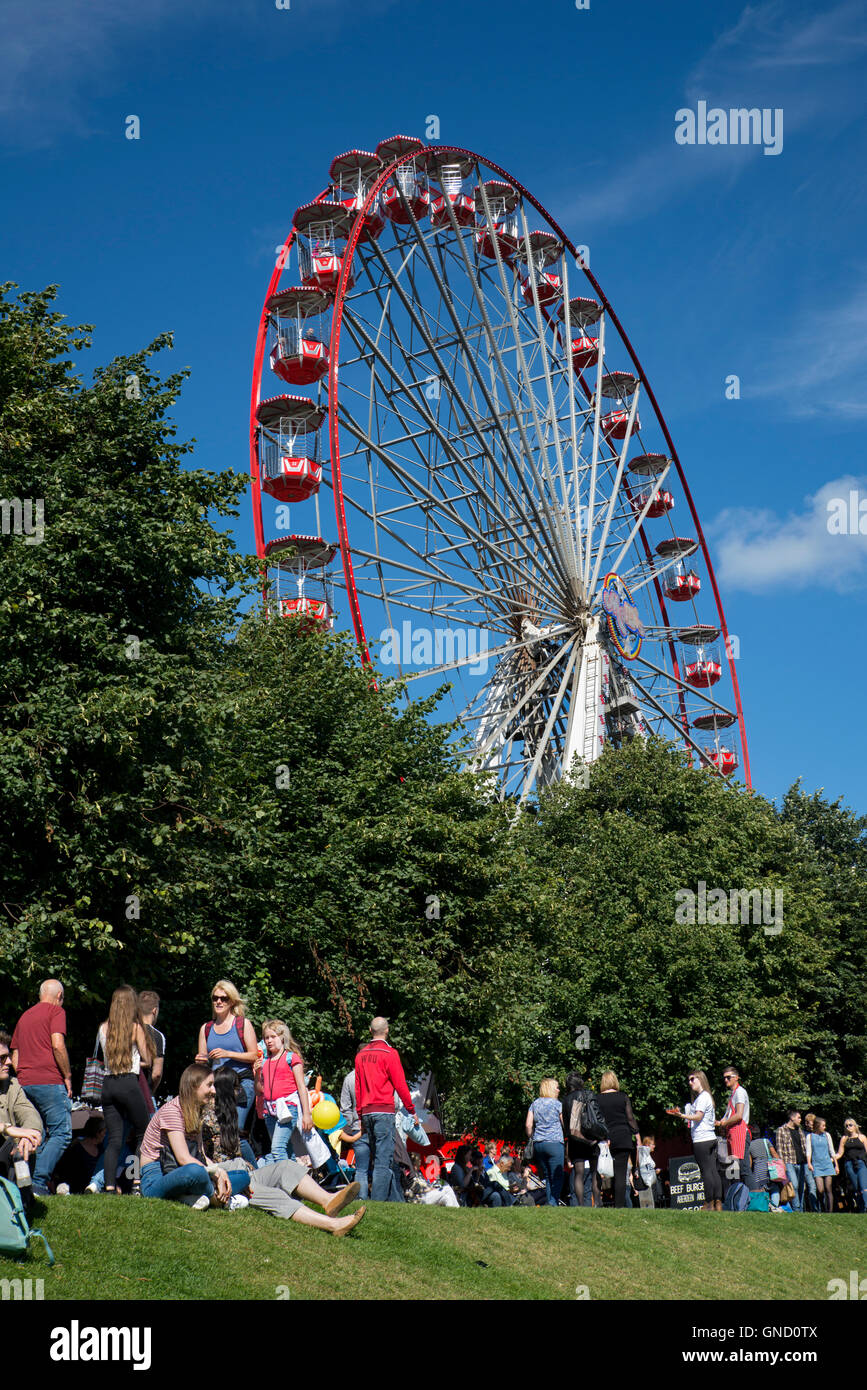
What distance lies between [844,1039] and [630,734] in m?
11.9

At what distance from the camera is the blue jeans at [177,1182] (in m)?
10.3

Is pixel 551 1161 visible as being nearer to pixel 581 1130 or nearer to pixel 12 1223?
pixel 581 1130

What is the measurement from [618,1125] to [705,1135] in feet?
4.28

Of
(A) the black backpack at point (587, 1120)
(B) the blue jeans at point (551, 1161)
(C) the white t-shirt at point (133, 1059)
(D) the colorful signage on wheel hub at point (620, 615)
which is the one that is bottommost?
(B) the blue jeans at point (551, 1161)

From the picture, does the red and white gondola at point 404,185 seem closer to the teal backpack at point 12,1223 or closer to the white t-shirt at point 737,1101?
the white t-shirt at point 737,1101

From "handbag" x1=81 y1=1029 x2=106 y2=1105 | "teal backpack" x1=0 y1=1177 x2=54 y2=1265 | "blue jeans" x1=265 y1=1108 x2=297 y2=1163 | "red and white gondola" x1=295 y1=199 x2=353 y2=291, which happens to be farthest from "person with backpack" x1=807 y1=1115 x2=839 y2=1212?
"red and white gondola" x1=295 y1=199 x2=353 y2=291

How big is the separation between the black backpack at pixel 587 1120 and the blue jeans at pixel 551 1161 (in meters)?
0.52

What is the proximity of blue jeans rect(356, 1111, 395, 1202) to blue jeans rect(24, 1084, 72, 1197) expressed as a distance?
3.21m

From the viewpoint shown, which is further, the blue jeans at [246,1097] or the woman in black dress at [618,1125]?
the woman in black dress at [618,1125]

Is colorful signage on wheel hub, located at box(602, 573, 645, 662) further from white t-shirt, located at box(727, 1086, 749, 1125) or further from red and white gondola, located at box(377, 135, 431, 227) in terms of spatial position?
white t-shirt, located at box(727, 1086, 749, 1125)

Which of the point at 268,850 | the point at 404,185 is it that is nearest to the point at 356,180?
the point at 404,185

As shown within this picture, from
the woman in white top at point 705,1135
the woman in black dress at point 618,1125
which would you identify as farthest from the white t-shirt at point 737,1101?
the woman in black dress at point 618,1125

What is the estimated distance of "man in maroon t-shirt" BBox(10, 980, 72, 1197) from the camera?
421 inches

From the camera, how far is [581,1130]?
16438 millimetres
